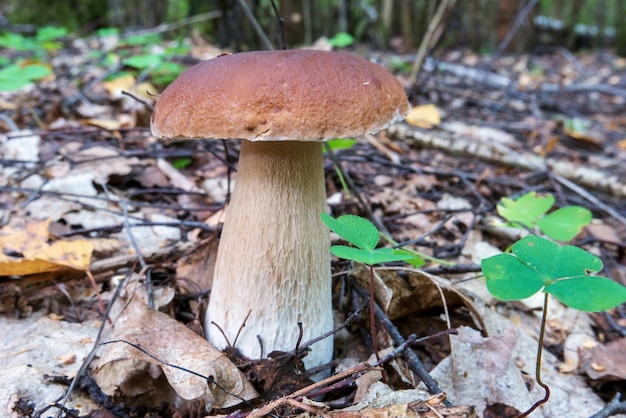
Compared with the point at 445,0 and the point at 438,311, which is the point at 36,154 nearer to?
the point at 438,311

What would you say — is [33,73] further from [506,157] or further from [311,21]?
[311,21]

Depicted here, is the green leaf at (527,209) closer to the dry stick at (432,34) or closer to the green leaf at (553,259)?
the green leaf at (553,259)

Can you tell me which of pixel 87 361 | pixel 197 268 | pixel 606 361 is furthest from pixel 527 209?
pixel 87 361

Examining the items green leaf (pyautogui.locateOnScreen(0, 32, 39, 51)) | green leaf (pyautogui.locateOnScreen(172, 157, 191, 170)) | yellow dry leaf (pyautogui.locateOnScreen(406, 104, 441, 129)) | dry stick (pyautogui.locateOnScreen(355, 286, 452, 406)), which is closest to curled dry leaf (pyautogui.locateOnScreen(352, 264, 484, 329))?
dry stick (pyautogui.locateOnScreen(355, 286, 452, 406))

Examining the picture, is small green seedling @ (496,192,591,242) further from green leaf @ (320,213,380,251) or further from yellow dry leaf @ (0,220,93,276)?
yellow dry leaf @ (0,220,93,276)

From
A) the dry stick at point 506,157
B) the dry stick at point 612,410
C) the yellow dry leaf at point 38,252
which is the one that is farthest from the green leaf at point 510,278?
the dry stick at point 506,157

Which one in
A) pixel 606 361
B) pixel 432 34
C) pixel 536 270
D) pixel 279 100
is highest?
pixel 279 100
